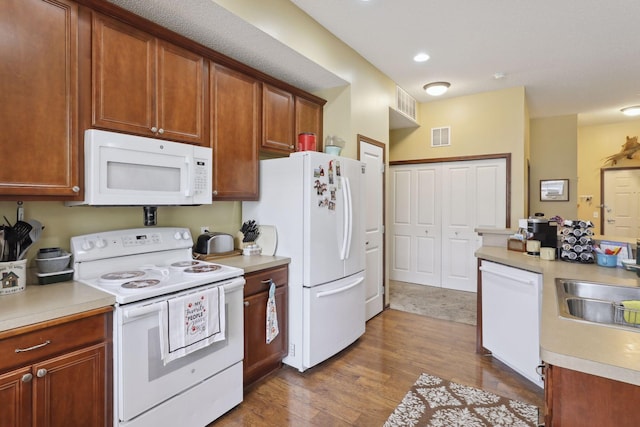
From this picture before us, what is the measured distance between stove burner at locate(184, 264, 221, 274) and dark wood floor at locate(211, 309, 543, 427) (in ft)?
3.05

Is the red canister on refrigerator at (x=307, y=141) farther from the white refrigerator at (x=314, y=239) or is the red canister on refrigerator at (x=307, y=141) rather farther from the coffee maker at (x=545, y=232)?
the coffee maker at (x=545, y=232)

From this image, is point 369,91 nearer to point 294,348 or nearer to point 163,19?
point 163,19

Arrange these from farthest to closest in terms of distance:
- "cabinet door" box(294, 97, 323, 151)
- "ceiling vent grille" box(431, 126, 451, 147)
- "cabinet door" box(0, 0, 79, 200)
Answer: "ceiling vent grille" box(431, 126, 451, 147) < "cabinet door" box(294, 97, 323, 151) < "cabinet door" box(0, 0, 79, 200)

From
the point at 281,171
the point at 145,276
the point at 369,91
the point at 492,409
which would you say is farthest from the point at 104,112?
the point at 492,409

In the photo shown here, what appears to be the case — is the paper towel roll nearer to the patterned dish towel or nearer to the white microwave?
the patterned dish towel

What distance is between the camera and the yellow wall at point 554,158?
18.8ft

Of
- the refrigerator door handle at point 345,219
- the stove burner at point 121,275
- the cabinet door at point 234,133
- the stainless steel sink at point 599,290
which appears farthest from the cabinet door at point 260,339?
the stainless steel sink at point 599,290

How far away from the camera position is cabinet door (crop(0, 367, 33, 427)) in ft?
4.19

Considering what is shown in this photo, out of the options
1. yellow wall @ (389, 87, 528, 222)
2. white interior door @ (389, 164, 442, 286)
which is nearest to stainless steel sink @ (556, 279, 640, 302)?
yellow wall @ (389, 87, 528, 222)

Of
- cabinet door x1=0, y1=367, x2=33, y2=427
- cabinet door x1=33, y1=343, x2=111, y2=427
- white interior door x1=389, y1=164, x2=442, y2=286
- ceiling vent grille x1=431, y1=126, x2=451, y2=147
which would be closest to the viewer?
cabinet door x1=0, y1=367, x2=33, y2=427

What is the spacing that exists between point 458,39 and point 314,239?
2.41 m

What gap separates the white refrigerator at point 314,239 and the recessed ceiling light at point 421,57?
1.53 meters

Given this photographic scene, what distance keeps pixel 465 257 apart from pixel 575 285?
3.18 m

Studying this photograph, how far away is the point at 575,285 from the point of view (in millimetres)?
Result: 1894
